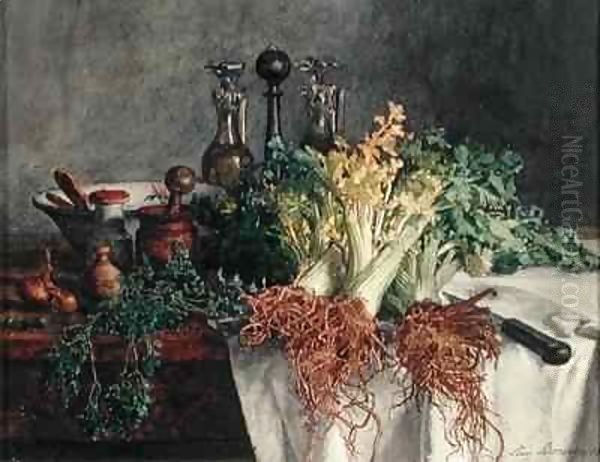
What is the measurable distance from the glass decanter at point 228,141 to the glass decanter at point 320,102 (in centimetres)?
8

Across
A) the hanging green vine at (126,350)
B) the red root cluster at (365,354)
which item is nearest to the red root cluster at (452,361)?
the red root cluster at (365,354)

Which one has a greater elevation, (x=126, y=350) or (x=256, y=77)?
(x=256, y=77)

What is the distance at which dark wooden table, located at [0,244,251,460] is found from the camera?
4.99 feet

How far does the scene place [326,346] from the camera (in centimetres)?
145

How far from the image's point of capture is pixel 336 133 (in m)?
1.60

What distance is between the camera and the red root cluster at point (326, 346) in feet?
4.75

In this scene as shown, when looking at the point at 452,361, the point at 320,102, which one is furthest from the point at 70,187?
the point at 452,361

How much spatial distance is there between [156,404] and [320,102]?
40 centimetres

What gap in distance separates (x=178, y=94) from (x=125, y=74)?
66 mm

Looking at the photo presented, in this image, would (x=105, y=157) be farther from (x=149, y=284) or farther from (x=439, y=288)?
(x=439, y=288)

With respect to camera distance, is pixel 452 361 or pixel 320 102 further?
pixel 320 102

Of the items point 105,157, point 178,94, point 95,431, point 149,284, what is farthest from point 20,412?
point 178,94
